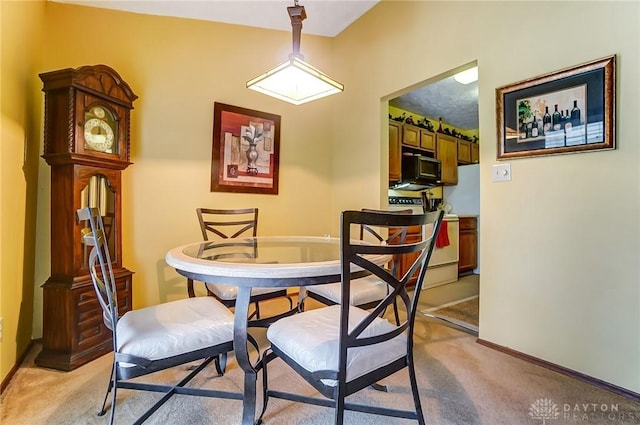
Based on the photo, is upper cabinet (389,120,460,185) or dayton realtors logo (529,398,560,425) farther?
upper cabinet (389,120,460,185)

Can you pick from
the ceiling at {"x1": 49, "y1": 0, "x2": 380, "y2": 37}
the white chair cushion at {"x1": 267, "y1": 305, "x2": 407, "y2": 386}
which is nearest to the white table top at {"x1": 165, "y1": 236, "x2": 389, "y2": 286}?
the white chair cushion at {"x1": 267, "y1": 305, "x2": 407, "y2": 386}

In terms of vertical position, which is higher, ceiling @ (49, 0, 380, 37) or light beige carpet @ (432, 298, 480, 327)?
ceiling @ (49, 0, 380, 37)

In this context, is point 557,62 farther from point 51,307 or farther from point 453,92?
point 51,307

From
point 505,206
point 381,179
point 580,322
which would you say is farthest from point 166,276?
point 580,322

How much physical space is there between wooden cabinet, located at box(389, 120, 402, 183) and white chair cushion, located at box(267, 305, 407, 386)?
277 centimetres

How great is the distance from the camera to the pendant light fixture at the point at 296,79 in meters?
1.69

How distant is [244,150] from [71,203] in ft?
4.86

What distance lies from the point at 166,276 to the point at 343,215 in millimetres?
2248

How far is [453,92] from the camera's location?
11.9ft

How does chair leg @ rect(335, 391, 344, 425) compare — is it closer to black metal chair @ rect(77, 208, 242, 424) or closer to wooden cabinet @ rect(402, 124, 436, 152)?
black metal chair @ rect(77, 208, 242, 424)

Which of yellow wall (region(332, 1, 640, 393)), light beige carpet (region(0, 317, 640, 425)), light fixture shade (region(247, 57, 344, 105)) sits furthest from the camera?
light fixture shade (region(247, 57, 344, 105))

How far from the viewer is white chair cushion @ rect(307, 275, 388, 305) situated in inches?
71.4

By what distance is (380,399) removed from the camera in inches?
60.7

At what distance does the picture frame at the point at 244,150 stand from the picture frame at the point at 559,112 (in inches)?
80.1
